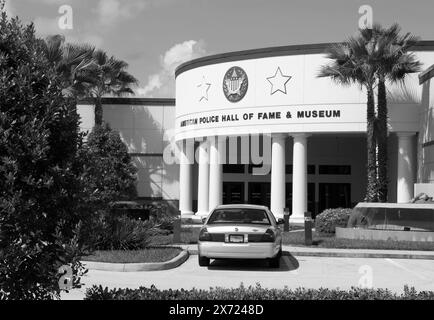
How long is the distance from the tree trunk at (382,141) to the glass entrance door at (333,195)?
38.7 feet

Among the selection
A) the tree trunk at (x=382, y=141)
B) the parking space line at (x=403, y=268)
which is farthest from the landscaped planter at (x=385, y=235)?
the tree trunk at (x=382, y=141)

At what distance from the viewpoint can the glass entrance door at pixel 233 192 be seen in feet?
118

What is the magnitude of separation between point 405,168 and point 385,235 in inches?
323

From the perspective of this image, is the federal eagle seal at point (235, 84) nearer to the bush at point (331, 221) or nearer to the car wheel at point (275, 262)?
the bush at point (331, 221)

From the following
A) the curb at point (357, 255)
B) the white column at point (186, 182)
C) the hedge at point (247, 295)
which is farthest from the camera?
the white column at point (186, 182)

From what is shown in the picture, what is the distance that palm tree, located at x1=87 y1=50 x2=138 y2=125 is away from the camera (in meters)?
31.6

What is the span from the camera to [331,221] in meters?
21.9

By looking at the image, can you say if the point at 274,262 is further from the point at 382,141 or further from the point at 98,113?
the point at 98,113

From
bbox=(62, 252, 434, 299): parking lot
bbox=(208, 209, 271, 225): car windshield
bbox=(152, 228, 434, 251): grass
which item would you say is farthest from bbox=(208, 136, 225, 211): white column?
bbox=(208, 209, 271, 225): car windshield

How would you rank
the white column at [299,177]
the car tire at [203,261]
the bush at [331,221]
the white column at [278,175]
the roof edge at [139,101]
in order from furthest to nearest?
the roof edge at [139,101] → the white column at [278,175] → the white column at [299,177] → the bush at [331,221] → the car tire at [203,261]

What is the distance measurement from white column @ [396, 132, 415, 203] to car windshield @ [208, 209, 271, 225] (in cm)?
1449

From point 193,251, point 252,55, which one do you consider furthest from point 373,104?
point 193,251

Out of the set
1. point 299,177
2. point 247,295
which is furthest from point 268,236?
point 299,177

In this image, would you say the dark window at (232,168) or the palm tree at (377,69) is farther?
the dark window at (232,168)
